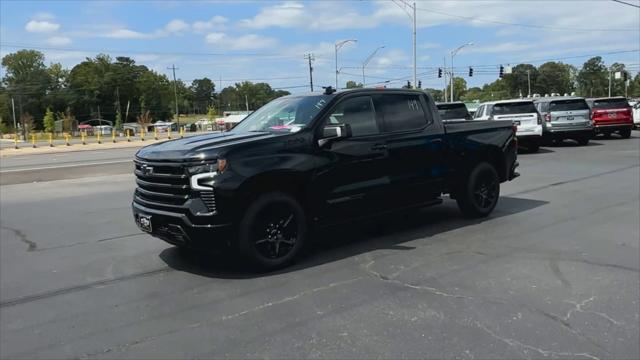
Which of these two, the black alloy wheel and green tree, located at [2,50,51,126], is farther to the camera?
green tree, located at [2,50,51,126]

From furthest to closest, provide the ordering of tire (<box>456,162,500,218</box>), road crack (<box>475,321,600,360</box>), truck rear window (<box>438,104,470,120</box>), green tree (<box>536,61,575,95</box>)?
green tree (<box>536,61,575,95</box>), truck rear window (<box>438,104,470,120</box>), tire (<box>456,162,500,218</box>), road crack (<box>475,321,600,360</box>)

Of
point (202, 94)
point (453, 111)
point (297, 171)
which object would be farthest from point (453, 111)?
point (202, 94)

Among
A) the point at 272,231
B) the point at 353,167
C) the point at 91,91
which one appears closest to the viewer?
the point at 272,231

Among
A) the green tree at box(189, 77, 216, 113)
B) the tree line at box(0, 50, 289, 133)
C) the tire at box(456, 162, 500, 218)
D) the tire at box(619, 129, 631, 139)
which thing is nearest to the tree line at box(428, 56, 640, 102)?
the tree line at box(0, 50, 289, 133)

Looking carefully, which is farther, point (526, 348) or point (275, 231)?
point (275, 231)

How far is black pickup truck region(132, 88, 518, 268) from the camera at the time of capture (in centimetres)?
555

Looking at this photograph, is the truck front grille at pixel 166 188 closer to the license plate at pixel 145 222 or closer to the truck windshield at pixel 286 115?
the license plate at pixel 145 222

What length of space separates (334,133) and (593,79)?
155 meters

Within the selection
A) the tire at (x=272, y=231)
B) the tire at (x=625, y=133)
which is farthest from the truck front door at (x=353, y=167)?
the tire at (x=625, y=133)

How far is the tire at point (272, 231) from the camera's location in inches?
224

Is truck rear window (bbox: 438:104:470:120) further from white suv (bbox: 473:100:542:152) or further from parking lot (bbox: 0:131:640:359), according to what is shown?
parking lot (bbox: 0:131:640:359)

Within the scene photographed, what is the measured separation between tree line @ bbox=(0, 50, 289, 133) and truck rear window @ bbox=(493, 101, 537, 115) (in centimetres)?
11393

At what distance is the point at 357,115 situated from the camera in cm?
676

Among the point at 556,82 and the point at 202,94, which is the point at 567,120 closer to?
the point at 556,82
